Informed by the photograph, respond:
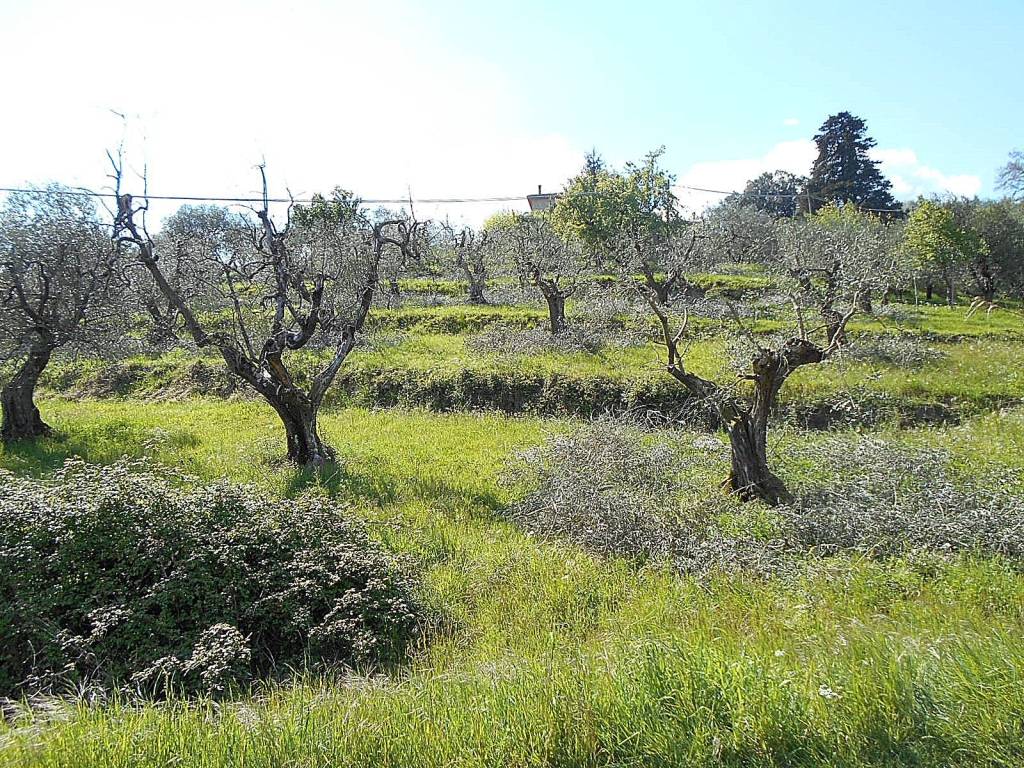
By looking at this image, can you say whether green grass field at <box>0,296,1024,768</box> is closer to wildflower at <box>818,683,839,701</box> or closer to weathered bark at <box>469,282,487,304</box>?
wildflower at <box>818,683,839,701</box>

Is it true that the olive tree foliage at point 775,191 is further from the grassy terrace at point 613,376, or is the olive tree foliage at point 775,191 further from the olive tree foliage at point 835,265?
the grassy terrace at point 613,376

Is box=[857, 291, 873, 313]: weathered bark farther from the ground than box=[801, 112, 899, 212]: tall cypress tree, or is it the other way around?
box=[801, 112, 899, 212]: tall cypress tree

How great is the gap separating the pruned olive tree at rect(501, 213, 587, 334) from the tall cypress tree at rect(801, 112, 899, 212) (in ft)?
103

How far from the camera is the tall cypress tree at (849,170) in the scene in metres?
48.9

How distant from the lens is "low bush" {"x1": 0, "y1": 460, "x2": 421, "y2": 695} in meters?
4.74

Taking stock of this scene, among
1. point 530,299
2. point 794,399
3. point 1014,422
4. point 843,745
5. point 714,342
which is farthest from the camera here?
point 530,299

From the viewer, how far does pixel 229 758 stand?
3113 millimetres

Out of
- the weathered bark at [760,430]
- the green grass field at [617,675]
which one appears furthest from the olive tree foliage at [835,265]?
the green grass field at [617,675]

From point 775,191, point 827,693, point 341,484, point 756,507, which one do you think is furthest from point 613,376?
point 775,191

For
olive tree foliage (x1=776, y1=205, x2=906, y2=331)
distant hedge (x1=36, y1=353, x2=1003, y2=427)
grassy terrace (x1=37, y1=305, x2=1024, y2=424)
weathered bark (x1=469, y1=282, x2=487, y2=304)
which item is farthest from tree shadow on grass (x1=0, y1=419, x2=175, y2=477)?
weathered bark (x1=469, y1=282, x2=487, y2=304)

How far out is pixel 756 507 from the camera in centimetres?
762

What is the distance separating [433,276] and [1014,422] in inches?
1081

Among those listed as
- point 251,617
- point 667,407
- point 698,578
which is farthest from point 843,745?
point 667,407

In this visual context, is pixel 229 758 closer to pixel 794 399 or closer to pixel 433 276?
pixel 794 399
